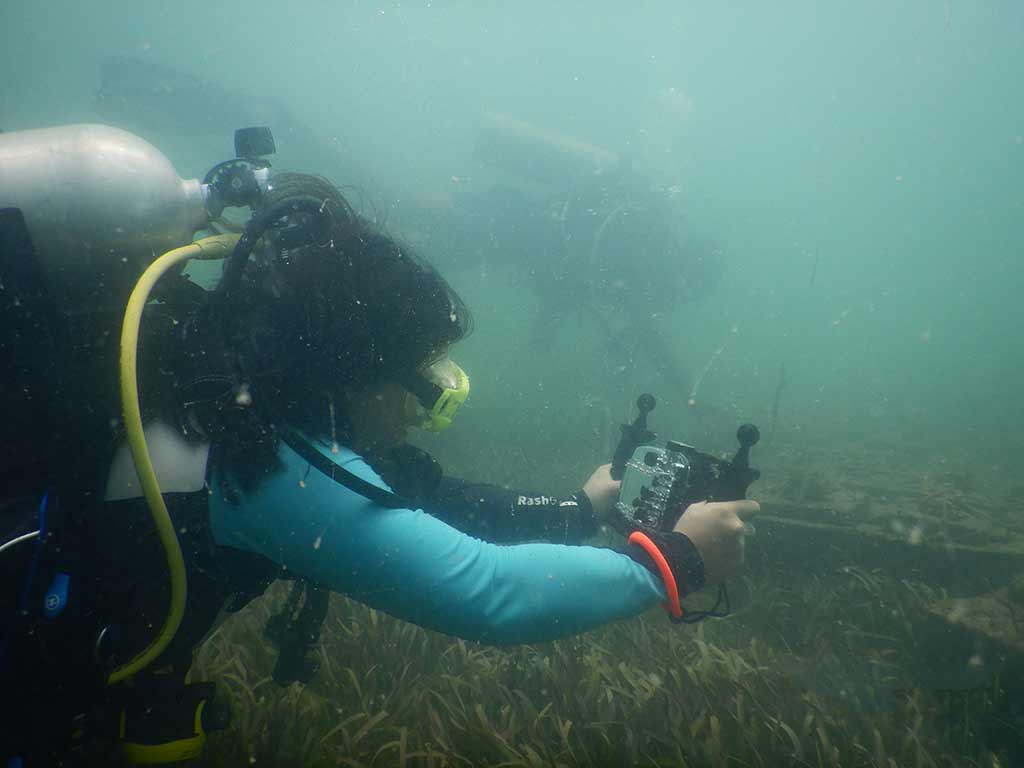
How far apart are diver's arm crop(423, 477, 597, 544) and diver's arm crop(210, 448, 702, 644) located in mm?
1084

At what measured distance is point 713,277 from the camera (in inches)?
595

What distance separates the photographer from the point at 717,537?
68.9 inches

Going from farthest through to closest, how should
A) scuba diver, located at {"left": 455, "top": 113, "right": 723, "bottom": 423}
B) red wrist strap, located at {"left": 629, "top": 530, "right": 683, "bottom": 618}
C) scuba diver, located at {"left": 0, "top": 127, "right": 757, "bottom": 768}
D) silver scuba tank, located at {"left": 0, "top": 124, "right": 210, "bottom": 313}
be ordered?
scuba diver, located at {"left": 455, "top": 113, "right": 723, "bottom": 423} < red wrist strap, located at {"left": 629, "top": 530, "right": 683, "bottom": 618} < silver scuba tank, located at {"left": 0, "top": 124, "right": 210, "bottom": 313} < scuba diver, located at {"left": 0, "top": 127, "right": 757, "bottom": 768}

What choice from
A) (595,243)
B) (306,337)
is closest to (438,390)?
(306,337)

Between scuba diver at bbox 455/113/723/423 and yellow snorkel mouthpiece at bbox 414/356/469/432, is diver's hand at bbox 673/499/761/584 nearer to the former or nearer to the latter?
yellow snorkel mouthpiece at bbox 414/356/469/432

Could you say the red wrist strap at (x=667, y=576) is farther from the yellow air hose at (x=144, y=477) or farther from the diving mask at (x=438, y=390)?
the yellow air hose at (x=144, y=477)

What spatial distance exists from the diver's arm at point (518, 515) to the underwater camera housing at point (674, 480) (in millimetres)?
421

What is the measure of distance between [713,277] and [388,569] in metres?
15.6

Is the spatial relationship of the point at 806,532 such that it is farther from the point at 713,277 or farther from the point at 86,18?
the point at 86,18

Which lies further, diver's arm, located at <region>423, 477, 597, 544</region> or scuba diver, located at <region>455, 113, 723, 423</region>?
scuba diver, located at <region>455, 113, 723, 423</region>

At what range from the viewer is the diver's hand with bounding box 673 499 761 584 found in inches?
68.9

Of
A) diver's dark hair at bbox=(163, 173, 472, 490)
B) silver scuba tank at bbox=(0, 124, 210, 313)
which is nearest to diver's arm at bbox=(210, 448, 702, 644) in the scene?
diver's dark hair at bbox=(163, 173, 472, 490)

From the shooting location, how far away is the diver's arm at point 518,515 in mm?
2670

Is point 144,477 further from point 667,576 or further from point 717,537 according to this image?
point 717,537
